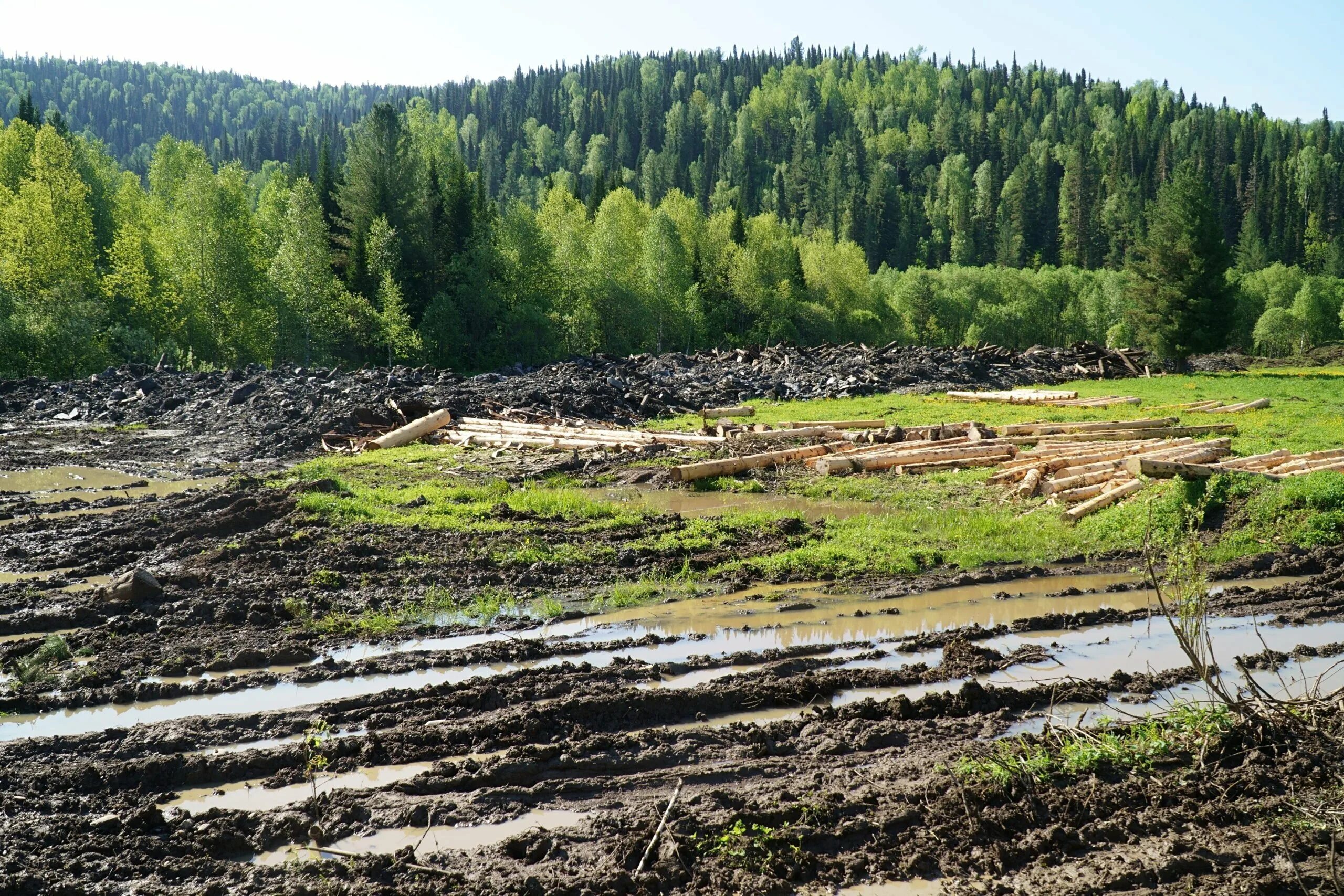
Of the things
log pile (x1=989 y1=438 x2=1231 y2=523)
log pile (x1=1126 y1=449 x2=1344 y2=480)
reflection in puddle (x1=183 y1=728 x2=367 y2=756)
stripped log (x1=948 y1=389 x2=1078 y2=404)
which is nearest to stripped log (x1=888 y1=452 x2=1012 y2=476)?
log pile (x1=989 y1=438 x2=1231 y2=523)

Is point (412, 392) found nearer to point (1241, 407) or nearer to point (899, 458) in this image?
point (899, 458)

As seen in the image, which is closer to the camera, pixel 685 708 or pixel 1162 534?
pixel 685 708

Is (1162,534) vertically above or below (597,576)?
above

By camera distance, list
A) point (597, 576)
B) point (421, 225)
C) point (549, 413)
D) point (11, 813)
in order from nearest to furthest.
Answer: point (11, 813) < point (597, 576) < point (549, 413) < point (421, 225)

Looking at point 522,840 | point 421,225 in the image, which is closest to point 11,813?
point 522,840

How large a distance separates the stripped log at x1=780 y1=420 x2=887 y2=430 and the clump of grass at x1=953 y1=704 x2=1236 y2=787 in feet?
56.2

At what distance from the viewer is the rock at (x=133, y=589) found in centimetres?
1038

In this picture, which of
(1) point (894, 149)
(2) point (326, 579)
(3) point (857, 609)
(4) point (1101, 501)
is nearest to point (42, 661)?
(2) point (326, 579)

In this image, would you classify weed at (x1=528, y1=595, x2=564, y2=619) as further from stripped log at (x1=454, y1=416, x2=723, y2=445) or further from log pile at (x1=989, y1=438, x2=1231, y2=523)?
stripped log at (x1=454, y1=416, x2=723, y2=445)

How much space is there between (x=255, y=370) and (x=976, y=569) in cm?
3144

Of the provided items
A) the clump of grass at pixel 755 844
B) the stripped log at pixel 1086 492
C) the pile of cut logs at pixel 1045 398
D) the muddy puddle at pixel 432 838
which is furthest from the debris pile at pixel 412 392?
the clump of grass at pixel 755 844

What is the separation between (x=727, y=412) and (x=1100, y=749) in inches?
921

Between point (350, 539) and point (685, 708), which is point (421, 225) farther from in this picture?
point (685, 708)

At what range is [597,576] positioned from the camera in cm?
1189
